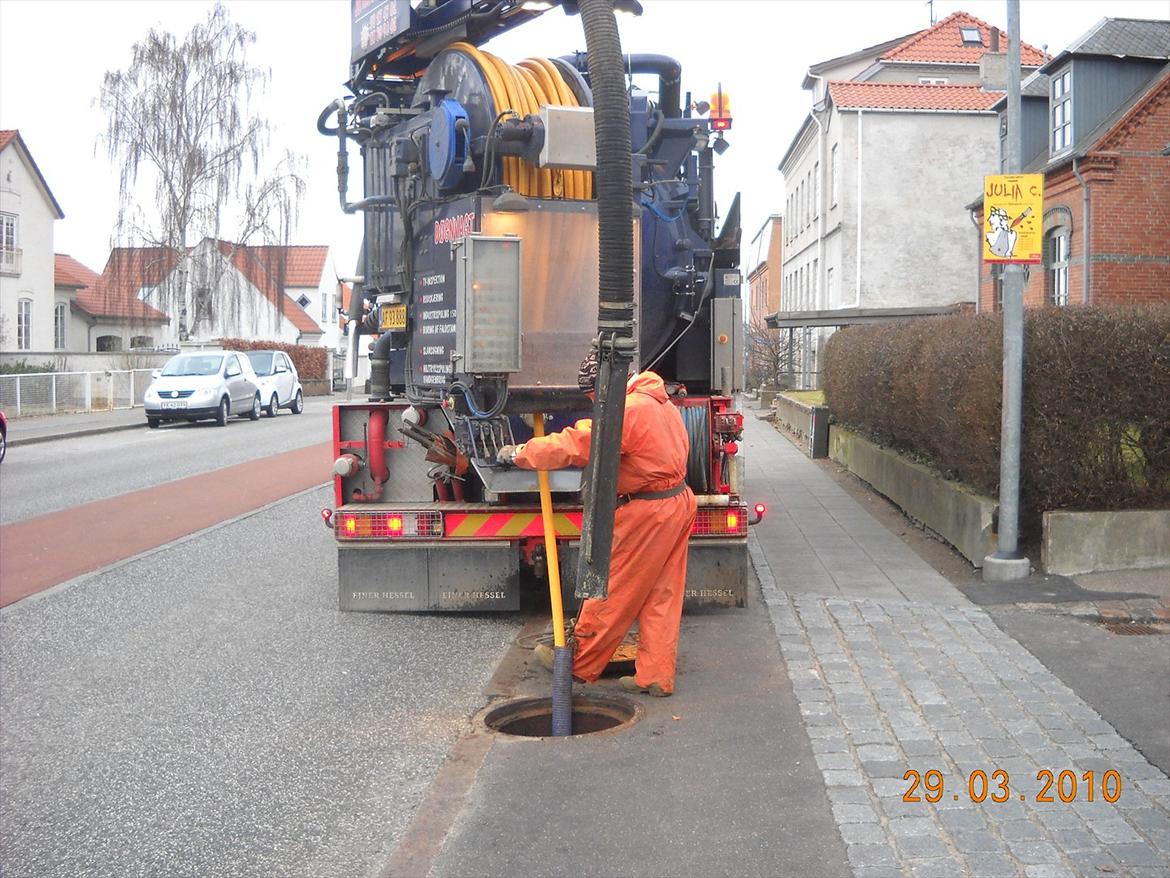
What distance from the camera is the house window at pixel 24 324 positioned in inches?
1775

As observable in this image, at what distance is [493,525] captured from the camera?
25.7 feet

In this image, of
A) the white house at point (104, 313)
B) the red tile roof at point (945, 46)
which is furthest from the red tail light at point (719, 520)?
the white house at point (104, 313)

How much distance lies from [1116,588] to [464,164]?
193 inches

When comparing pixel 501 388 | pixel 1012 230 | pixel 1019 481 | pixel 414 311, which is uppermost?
pixel 1012 230

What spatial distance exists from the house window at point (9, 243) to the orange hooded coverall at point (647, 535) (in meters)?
43.3

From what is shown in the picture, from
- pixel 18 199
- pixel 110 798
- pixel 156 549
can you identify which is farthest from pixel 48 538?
pixel 18 199

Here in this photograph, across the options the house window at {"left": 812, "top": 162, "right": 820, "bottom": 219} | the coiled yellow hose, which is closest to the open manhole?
the coiled yellow hose

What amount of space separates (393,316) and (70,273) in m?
50.7

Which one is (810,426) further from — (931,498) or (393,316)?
(393,316)

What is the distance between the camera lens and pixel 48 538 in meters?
11.7

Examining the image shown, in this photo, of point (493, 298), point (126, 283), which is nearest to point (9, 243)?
point (126, 283)

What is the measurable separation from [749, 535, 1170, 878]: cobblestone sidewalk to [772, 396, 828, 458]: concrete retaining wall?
39.2 ft

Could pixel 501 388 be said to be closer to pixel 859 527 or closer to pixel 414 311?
pixel 414 311

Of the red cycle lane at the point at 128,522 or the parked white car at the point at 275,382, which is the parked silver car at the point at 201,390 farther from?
the red cycle lane at the point at 128,522
